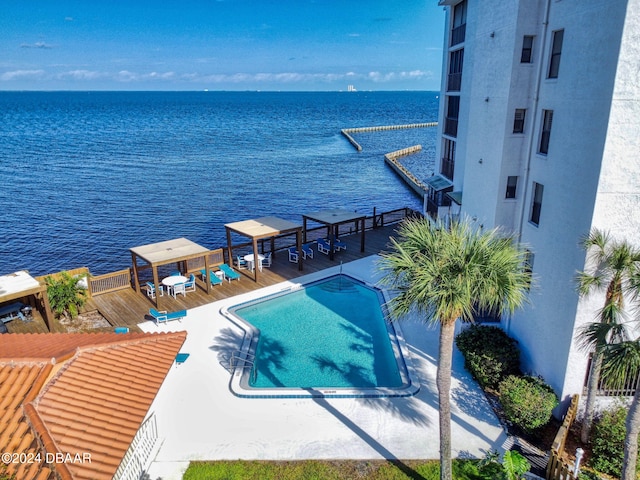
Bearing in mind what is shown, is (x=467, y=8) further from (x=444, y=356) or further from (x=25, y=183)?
(x=25, y=183)

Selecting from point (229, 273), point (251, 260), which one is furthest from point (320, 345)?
point (251, 260)

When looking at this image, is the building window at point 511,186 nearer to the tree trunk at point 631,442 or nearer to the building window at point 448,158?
the tree trunk at point 631,442

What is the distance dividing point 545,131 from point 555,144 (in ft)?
3.66

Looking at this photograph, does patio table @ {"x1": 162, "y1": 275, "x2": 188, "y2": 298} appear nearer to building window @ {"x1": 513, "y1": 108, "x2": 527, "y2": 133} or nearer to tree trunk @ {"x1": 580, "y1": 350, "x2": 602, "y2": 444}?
building window @ {"x1": 513, "y1": 108, "x2": 527, "y2": 133}

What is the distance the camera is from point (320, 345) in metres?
17.4

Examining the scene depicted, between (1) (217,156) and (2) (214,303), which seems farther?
(1) (217,156)

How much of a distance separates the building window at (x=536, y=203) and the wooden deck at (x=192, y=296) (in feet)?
39.7

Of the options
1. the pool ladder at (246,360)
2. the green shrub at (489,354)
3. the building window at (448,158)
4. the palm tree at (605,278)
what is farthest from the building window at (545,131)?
the pool ladder at (246,360)

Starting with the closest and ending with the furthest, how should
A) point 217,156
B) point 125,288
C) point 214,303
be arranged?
point 214,303, point 125,288, point 217,156

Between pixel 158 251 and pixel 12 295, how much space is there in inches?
226

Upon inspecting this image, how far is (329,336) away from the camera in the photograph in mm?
18109

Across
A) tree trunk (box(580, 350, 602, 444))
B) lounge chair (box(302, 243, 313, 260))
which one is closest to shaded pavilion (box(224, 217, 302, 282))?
lounge chair (box(302, 243, 313, 260))

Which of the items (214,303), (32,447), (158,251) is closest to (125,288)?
(158,251)

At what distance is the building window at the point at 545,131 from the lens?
43.7 ft
